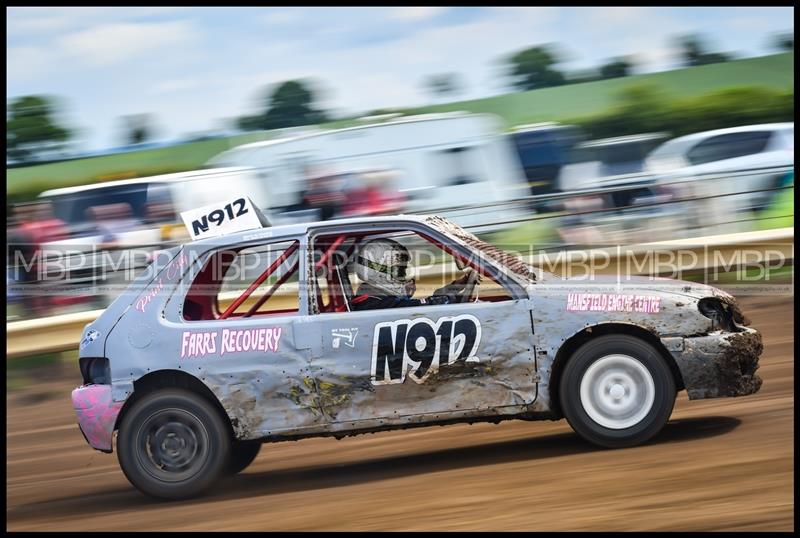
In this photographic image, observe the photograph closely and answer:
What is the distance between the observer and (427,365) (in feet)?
20.5

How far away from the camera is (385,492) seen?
6102 mm

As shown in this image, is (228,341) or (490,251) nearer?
(228,341)

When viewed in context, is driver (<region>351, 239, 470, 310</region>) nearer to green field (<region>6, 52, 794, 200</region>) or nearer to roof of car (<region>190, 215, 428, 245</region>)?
roof of car (<region>190, 215, 428, 245</region>)

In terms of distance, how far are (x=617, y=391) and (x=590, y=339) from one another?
1.16 ft

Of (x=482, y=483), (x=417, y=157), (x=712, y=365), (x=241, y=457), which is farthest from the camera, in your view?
(x=417, y=157)

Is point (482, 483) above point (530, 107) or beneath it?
beneath

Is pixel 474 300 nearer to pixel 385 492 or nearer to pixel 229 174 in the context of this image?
pixel 385 492

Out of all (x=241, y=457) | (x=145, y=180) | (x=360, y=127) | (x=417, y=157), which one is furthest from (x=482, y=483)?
(x=360, y=127)

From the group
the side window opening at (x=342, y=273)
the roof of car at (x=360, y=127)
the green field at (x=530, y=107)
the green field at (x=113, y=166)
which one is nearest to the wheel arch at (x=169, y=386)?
the side window opening at (x=342, y=273)

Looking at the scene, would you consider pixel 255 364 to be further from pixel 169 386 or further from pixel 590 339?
pixel 590 339

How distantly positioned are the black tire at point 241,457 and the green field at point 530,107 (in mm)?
12257

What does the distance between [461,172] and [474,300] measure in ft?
29.9

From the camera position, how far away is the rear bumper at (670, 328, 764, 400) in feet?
20.1

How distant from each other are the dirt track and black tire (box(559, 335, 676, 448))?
0.49 feet
